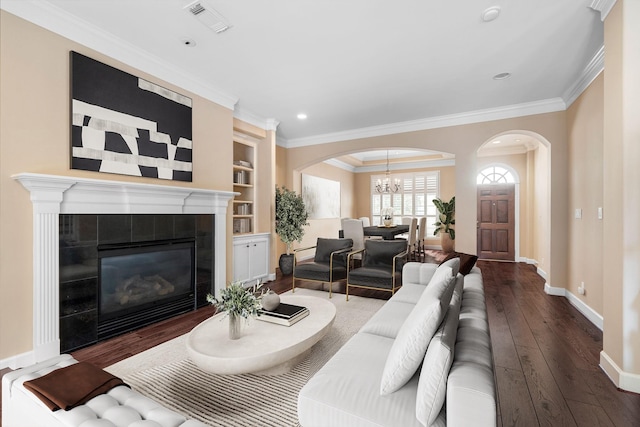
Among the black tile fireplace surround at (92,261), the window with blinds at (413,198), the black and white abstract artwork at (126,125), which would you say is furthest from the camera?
the window with blinds at (413,198)

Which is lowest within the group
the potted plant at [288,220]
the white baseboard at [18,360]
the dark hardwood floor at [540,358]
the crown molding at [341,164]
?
the dark hardwood floor at [540,358]

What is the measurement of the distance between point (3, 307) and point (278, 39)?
3.29 m

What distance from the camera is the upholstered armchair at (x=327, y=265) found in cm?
433

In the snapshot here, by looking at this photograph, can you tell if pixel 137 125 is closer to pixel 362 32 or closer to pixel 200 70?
pixel 200 70

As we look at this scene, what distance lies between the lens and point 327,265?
457 cm

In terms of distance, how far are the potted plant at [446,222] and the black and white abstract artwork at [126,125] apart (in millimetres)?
7294

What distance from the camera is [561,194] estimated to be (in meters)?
4.42

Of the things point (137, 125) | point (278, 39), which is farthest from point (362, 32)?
point (137, 125)

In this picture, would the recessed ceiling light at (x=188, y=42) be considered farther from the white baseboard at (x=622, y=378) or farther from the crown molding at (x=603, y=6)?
the white baseboard at (x=622, y=378)

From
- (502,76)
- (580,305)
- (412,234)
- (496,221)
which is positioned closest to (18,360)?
(502,76)

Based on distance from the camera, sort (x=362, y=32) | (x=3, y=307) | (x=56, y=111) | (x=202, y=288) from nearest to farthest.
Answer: (x=3, y=307), (x=56, y=111), (x=362, y=32), (x=202, y=288)

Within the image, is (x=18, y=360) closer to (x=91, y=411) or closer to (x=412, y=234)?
(x=91, y=411)

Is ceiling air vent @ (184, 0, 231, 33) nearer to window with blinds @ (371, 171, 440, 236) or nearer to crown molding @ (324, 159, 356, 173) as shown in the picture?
crown molding @ (324, 159, 356, 173)

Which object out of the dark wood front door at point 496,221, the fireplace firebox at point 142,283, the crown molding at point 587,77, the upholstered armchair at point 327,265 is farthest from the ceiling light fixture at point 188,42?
the dark wood front door at point 496,221
